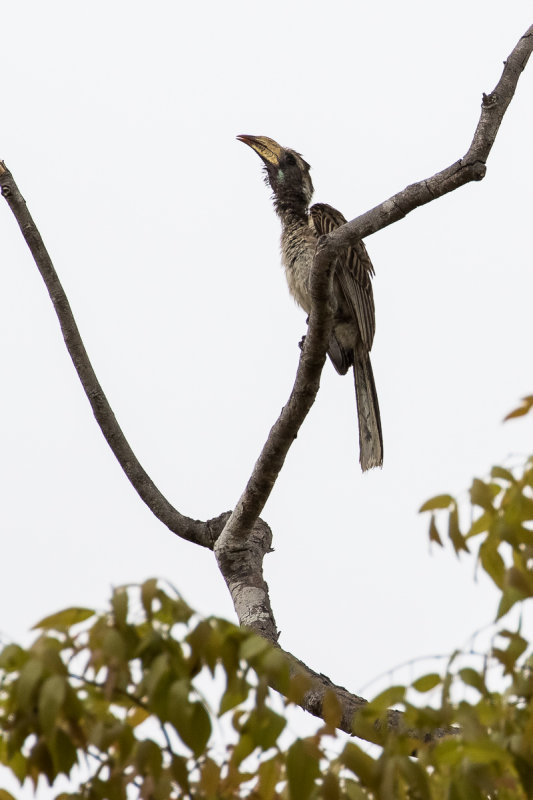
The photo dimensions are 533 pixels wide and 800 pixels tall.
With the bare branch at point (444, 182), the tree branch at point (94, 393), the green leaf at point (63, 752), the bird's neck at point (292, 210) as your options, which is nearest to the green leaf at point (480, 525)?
the green leaf at point (63, 752)

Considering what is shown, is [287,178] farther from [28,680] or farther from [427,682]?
[28,680]

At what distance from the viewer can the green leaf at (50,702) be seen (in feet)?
3.95

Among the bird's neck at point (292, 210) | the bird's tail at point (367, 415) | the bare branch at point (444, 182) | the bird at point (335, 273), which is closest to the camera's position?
the bare branch at point (444, 182)

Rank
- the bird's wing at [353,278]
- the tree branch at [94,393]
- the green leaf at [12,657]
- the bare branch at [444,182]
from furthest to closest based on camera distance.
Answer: the bird's wing at [353,278] < the tree branch at [94,393] < the bare branch at [444,182] < the green leaf at [12,657]

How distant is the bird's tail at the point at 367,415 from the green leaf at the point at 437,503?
13.1 feet

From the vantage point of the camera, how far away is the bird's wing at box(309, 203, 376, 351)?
5.97 metres

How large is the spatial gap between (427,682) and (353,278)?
15.8ft

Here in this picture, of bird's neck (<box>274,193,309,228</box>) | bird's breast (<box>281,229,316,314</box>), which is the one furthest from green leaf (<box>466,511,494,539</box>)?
bird's neck (<box>274,193,309,228</box>)

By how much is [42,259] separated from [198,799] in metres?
3.39

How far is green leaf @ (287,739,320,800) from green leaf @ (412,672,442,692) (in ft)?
0.64

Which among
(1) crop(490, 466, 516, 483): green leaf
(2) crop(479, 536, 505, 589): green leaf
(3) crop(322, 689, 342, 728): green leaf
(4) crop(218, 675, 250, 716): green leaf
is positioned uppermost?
(1) crop(490, 466, 516, 483): green leaf

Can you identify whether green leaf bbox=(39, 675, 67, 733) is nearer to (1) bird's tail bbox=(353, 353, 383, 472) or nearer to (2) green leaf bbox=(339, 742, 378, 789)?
(2) green leaf bbox=(339, 742, 378, 789)

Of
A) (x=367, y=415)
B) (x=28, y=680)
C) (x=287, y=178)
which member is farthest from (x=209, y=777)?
(x=287, y=178)

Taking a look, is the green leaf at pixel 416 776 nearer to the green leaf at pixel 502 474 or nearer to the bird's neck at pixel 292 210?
the green leaf at pixel 502 474
